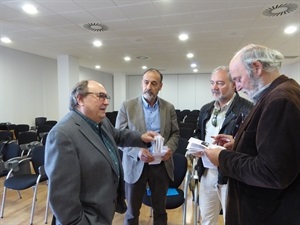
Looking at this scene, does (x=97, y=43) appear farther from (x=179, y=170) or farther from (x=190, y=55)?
(x=179, y=170)

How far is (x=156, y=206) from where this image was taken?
2148mm

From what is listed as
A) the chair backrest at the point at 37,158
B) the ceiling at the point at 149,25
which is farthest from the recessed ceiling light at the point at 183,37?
the chair backrest at the point at 37,158

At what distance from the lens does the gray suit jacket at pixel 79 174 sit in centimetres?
124

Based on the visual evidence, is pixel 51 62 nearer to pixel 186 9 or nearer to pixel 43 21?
pixel 43 21

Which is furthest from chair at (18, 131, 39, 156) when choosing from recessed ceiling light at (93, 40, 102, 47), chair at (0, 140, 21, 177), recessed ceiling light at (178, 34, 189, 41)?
recessed ceiling light at (178, 34, 189, 41)

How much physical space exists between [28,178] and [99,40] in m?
3.87

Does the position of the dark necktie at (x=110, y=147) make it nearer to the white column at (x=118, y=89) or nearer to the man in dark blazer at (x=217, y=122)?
the man in dark blazer at (x=217, y=122)

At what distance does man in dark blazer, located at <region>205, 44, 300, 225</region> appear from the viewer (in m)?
0.93

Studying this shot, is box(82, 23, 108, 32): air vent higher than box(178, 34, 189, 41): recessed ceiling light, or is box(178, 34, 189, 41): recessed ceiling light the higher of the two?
box(82, 23, 108, 32): air vent

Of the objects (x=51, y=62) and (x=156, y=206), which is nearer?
(x=156, y=206)

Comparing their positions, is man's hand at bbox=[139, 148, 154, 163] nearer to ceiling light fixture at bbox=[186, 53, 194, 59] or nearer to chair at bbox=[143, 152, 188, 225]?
chair at bbox=[143, 152, 188, 225]

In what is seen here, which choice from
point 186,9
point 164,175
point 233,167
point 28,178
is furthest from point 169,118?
point 186,9

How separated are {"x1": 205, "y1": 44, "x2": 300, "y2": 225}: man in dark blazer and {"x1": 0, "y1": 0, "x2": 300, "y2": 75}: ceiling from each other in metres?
2.75

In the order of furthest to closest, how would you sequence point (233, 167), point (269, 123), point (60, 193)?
point (60, 193), point (233, 167), point (269, 123)
